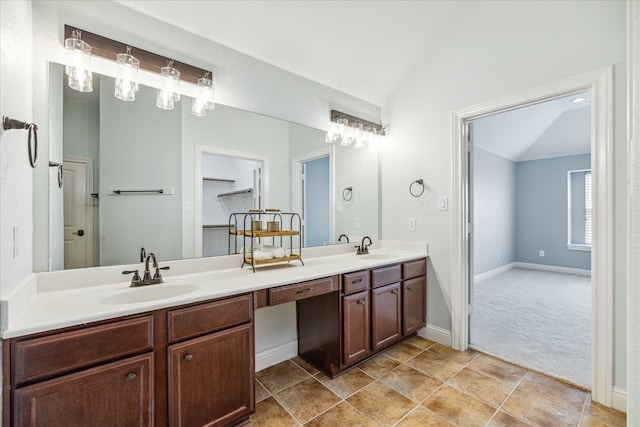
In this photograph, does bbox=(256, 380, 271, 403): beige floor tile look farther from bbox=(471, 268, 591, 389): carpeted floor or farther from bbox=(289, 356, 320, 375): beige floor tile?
bbox=(471, 268, 591, 389): carpeted floor

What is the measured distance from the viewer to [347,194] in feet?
9.44

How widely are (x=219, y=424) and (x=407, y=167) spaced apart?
→ 2.51 meters

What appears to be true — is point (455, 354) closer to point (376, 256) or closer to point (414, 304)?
point (414, 304)

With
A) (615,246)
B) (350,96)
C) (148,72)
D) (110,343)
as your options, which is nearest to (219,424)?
(110,343)

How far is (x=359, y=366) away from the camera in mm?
2219

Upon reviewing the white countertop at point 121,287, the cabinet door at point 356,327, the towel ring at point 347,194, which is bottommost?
the cabinet door at point 356,327

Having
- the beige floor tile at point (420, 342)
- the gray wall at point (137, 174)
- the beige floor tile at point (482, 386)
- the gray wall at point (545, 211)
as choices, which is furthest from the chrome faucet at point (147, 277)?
the gray wall at point (545, 211)

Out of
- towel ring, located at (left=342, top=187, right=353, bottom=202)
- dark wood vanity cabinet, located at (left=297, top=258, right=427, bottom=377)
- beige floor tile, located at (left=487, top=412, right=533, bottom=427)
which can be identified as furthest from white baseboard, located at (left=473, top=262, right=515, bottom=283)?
beige floor tile, located at (left=487, top=412, right=533, bottom=427)

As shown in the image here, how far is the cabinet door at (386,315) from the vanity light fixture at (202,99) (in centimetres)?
180

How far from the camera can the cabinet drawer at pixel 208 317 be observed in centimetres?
133

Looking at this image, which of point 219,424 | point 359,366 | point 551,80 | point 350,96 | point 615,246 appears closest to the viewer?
point 219,424

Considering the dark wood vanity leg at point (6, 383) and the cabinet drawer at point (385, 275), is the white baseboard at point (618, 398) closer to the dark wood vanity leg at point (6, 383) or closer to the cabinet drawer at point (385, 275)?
the cabinet drawer at point (385, 275)

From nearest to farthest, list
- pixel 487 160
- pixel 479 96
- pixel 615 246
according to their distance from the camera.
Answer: pixel 615 246, pixel 479 96, pixel 487 160

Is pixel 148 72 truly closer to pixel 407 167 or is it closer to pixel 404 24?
pixel 404 24
